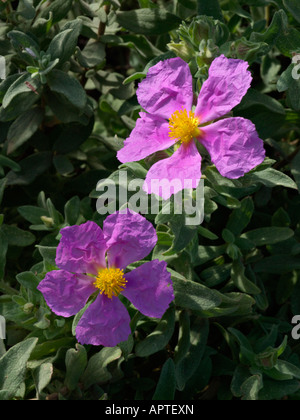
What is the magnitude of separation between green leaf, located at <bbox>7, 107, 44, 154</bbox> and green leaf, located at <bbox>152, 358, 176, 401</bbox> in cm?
100

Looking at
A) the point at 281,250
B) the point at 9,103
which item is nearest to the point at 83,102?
the point at 9,103

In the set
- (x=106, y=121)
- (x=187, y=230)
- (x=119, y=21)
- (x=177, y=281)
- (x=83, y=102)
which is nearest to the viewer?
(x=187, y=230)

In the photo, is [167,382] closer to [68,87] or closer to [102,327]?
[102,327]

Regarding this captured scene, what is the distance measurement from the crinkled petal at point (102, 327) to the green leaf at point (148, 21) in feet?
3.78

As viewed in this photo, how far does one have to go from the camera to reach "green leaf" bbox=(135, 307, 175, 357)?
6.41 feet

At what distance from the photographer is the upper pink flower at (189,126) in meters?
1.63

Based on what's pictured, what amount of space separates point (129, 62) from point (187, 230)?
151 centimetres

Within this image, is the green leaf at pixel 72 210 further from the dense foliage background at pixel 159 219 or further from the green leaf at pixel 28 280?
the green leaf at pixel 28 280

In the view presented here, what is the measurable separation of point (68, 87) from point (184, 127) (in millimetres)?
567

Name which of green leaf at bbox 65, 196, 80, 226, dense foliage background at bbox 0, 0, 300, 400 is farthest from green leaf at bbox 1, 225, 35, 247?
green leaf at bbox 65, 196, 80, 226

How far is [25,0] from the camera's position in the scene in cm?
206

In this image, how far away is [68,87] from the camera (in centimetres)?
210

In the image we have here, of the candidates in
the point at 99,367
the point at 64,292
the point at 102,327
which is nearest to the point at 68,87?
the point at 64,292

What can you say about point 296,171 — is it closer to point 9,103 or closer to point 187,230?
point 187,230
